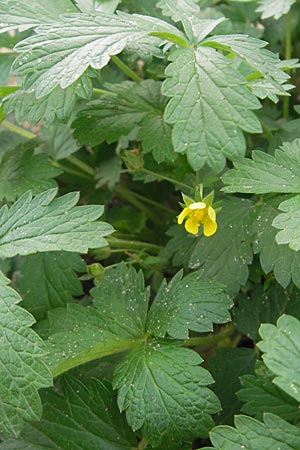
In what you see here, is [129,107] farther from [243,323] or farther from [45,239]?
[243,323]

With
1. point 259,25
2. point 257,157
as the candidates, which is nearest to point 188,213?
point 257,157

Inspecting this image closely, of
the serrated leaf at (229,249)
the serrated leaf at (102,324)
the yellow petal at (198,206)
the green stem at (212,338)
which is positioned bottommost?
the green stem at (212,338)

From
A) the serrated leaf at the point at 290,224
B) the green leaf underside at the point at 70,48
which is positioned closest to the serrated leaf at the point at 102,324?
the serrated leaf at the point at 290,224

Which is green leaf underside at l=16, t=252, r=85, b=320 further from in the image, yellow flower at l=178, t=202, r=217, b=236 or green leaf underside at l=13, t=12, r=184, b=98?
green leaf underside at l=13, t=12, r=184, b=98

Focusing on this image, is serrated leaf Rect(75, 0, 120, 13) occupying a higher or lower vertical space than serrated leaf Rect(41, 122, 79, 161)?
higher

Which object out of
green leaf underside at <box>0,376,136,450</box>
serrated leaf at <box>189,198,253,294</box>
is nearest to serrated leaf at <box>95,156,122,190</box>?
serrated leaf at <box>189,198,253,294</box>

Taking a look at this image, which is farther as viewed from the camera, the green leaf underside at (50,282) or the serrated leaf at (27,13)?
the green leaf underside at (50,282)

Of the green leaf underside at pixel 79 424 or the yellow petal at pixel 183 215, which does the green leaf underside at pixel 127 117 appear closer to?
the yellow petal at pixel 183 215

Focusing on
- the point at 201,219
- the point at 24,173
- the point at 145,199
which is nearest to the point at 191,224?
the point at 201,219
